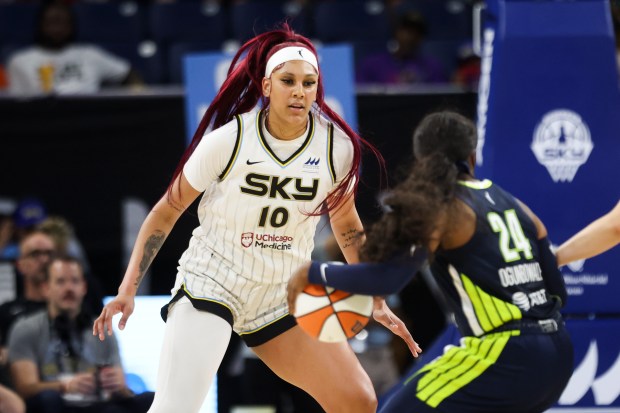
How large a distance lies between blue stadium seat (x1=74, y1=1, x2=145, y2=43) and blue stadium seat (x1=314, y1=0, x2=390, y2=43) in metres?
1.62

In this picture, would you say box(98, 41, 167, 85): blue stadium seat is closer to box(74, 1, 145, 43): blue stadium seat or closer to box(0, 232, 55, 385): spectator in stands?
box(74, 1, 145, 43): blue stadium seat

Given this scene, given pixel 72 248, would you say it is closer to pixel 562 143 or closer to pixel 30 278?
pixel 30 278

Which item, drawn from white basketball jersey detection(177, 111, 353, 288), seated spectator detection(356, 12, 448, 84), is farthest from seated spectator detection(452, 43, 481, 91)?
white basketball jersey detection(177, 111, 353, 288)

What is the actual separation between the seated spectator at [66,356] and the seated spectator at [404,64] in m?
3.45

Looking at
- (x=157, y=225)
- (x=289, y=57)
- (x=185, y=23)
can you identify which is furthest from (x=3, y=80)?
(x=289, y=57)

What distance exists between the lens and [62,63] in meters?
9.34

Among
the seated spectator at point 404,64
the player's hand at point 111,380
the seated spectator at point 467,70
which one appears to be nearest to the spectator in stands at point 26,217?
the player's hand at point 111,380

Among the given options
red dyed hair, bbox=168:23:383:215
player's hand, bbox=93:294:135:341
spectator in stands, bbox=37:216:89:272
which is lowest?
spectator in stands, bbox=37:216:89:272

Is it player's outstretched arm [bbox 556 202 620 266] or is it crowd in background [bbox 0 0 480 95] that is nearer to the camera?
player's outstretched arm [bbox 556 202 620 266]

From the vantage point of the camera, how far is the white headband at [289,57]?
15.5 ft

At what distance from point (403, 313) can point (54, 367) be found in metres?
2.93

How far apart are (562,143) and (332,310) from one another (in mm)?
2558

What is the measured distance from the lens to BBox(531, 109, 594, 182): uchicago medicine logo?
6.24 meters

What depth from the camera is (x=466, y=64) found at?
9.27m
